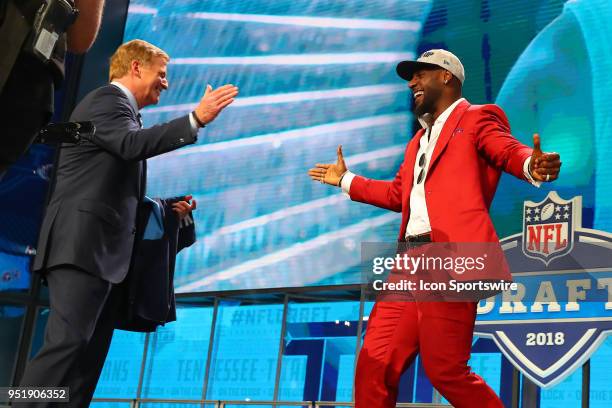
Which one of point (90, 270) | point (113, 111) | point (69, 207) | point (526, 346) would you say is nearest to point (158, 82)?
point (113, 111)

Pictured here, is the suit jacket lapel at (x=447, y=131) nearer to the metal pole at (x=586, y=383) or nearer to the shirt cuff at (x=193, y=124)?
the shirt cuff at (x=193, y=124)

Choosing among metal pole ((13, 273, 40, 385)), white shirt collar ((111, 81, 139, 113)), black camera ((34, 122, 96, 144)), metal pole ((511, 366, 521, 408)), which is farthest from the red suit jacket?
metal pole ((13, 273, 40, 385))

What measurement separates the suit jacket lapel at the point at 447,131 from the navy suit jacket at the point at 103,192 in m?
0.78

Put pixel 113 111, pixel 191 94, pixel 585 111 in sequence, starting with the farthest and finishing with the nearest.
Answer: pixel 191 94 → pixel 585 111 → pixel 113 111

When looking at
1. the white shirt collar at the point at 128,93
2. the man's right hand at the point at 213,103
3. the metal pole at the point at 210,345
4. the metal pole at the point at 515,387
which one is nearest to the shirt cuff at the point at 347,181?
the man's right hand at the point at 213,103

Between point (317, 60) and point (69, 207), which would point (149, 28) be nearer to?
point (317, 60)

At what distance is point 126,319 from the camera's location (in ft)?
9.01

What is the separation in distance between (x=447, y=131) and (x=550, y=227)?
1.45m

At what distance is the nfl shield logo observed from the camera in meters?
3.95

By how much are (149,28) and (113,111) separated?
13.5ft

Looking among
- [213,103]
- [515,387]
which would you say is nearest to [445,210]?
[213,103]

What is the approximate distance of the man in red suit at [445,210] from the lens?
99.4 inches

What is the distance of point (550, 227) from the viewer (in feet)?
13.2

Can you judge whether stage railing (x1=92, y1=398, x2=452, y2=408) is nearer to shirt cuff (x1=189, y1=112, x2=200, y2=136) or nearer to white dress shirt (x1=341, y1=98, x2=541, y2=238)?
white dress shirt (x1=341, y1=98, x2=541, y2=238)
